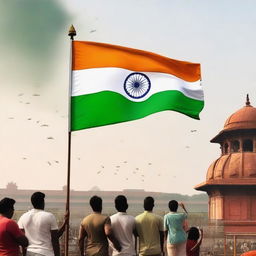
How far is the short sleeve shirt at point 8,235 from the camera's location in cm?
634

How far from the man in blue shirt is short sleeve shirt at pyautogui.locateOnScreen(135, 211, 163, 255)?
795 millimetres

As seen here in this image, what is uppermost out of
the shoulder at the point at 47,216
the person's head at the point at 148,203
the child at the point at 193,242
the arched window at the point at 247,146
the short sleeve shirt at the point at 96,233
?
the arched window at the point at 247,146

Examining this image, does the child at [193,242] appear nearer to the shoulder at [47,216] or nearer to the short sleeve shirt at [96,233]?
the short sleeve shirt at [96,233]

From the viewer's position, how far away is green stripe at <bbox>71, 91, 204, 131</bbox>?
8828 millimetres

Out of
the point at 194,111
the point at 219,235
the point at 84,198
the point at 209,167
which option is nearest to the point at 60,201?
the point at 84,198

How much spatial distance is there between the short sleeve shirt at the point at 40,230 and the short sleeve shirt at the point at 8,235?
325 millimetres

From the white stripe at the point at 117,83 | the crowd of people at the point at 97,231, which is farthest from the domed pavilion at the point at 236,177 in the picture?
the crowd of people at the point at 97,231

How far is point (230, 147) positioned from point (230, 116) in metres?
2.01

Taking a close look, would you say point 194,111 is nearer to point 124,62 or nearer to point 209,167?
point 124,62

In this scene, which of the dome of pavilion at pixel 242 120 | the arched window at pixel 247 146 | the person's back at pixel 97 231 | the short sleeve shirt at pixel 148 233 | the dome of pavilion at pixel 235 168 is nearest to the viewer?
the person's back at pixel 97 231

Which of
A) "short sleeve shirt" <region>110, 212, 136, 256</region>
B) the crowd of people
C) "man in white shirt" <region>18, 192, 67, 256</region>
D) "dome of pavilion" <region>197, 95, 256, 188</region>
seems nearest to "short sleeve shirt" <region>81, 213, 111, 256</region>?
the crowd of people

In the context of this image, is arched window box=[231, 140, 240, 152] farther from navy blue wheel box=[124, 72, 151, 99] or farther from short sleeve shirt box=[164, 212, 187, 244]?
short sleeve shirt box=[164, 212, 187, 244]

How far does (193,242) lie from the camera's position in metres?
9.13

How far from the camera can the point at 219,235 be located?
25.1 metres
